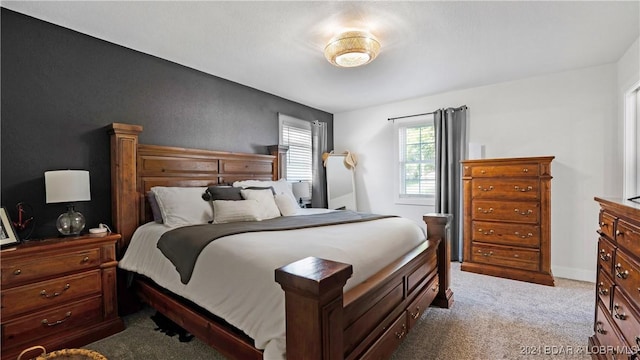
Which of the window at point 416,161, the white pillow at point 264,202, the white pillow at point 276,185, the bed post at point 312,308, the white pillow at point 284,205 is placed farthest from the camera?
the window at point 416,161

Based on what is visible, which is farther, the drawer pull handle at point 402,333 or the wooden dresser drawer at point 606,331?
the drawer pull handle at point 402,333

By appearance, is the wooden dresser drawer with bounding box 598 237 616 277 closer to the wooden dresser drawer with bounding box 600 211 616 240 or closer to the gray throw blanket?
the wooden dresser drawer with bounding box 600 211 616 240

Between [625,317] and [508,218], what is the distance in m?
2.13

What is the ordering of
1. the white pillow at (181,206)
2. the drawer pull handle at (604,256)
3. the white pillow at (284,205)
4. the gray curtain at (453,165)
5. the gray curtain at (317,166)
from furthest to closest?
the gray curtain at (317,166)
the gray curtain at (453,165)
the white pillow at (284,205)
the white pillow at (181,206)
the drawer pull handle at (604,256)

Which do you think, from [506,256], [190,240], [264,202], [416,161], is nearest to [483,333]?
[506,256]

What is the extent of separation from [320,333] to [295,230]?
1.18m

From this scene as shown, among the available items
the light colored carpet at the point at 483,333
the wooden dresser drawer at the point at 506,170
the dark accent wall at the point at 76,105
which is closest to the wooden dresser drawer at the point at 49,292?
the light colored carpet at the point at 483,333

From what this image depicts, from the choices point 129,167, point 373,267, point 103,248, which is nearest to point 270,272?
point 373,267

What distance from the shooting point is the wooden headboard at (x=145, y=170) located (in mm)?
2537

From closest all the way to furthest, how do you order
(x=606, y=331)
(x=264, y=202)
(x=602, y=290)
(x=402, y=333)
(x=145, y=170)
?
(x=606, y=331), (x=602, y=290), (x=402, y=333), (x=145, y=170), (x=264, y=202)

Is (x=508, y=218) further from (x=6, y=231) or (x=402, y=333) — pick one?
(x=6, y=231)

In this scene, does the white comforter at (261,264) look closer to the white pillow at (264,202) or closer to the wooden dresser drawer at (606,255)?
the white pillow at (264,202)

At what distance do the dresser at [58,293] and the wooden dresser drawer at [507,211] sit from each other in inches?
151

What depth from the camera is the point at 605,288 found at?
171 centimetres
